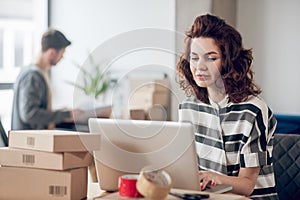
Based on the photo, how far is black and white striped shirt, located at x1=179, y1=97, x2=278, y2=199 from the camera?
1971 mm

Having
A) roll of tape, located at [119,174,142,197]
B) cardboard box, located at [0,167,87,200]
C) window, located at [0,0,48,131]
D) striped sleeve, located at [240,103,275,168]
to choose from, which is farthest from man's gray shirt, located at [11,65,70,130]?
roll of tape, located at [119,174,142,197]

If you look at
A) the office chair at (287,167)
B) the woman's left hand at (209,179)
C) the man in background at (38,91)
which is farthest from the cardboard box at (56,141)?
the man in background at (38,91)

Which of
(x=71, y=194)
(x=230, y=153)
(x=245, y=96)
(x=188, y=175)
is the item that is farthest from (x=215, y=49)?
(x=71, y=194)

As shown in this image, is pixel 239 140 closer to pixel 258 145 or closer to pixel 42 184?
pixel 258 145

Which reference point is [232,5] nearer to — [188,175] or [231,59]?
[231,59]

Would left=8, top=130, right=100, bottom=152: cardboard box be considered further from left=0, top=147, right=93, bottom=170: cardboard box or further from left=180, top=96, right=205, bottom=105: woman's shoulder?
left=180, top=96, right=205, bottom=105: woman's shoulder

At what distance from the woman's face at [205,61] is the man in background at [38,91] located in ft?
5.30

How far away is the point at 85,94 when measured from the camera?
8.71 ft

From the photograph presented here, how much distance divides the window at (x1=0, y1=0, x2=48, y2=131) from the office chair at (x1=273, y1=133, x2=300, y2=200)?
9.74 feet

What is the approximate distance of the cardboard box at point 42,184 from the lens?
1.75 m

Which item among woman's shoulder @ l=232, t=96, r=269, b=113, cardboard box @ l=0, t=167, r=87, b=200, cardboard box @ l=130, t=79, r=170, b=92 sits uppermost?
cardboard box @ l=130, t=79, r=170, b=92

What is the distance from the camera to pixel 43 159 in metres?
1.77

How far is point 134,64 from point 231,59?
2.42 m

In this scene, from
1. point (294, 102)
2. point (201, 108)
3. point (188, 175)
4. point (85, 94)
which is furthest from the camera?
point (294, 102)
